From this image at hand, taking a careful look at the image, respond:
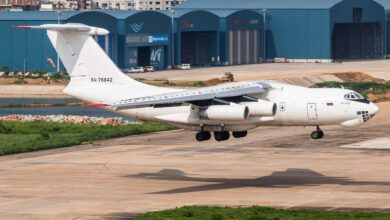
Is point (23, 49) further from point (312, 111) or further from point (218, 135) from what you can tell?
point (312, 111)

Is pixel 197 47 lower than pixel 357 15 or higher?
lower

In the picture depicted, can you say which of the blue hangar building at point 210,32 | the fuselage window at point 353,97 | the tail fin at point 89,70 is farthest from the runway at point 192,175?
the blue hangar building at point 210,32

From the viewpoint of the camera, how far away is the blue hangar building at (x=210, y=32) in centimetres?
15975

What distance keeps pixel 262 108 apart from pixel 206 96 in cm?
315

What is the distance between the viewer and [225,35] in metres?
182

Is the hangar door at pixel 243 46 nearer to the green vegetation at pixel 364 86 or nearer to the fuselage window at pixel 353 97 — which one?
the green vegetation at pixel 364 86

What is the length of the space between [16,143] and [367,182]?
30.5 metres

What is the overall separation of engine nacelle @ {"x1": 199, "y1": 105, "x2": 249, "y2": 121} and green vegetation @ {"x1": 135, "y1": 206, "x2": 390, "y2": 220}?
8064 mm

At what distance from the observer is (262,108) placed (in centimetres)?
6644

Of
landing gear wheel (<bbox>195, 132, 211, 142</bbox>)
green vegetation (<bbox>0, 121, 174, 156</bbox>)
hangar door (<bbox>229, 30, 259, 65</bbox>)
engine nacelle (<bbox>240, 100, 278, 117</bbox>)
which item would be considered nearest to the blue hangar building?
hangar door (<bbox>229, 30, 259, 65</bbox>)

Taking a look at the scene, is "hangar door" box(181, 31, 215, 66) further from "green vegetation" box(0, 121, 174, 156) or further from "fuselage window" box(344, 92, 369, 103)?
"fuselage window" box(344, 92, 369, 103)

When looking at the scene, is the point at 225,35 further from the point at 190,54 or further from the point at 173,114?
the point at 173,114

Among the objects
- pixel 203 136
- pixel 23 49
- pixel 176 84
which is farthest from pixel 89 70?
pixel 23 49

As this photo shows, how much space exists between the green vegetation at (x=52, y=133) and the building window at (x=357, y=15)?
95.5 metres
